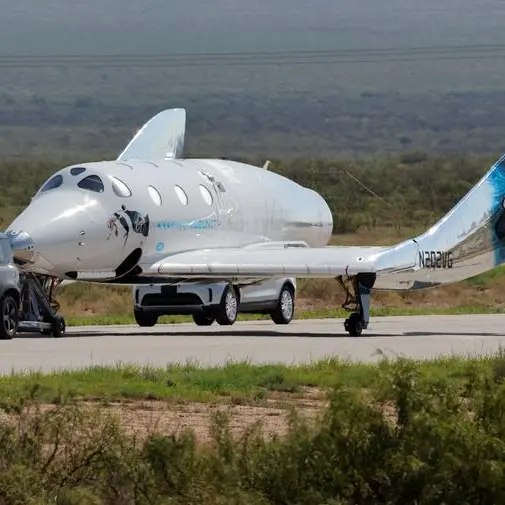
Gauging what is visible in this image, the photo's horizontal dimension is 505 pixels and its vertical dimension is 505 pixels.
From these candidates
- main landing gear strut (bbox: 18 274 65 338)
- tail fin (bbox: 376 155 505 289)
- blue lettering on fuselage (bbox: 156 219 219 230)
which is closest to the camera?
main landing gear strut (bbox: 18 274 65 338)

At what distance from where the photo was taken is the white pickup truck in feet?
114

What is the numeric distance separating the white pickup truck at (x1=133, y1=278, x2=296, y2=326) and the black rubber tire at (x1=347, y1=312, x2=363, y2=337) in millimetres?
3734

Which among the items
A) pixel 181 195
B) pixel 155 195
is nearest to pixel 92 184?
pixel 155 195

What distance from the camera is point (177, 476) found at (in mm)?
11922

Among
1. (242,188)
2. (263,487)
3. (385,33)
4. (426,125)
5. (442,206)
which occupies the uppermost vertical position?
(385,33)

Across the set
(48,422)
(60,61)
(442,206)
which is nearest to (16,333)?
(48,422)

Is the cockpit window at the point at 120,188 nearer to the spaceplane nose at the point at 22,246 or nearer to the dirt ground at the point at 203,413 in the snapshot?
the spaceplane nose at the point at 22,246

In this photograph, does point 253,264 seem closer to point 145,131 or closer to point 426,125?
point 145,131

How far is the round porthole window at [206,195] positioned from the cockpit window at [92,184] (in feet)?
11.9

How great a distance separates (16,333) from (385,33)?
166519 mm

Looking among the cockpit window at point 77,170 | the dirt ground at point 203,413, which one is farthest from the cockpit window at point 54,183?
the dirt ground at point 203,413

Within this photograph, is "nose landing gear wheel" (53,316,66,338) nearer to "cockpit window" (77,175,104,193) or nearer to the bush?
"cockpit window" (77,175,104,193)

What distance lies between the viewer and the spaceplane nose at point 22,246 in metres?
31.4

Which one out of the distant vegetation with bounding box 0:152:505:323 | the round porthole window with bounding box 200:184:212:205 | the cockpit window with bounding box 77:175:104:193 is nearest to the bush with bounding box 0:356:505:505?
the cockpit window with bounding box 77:175:104:193
